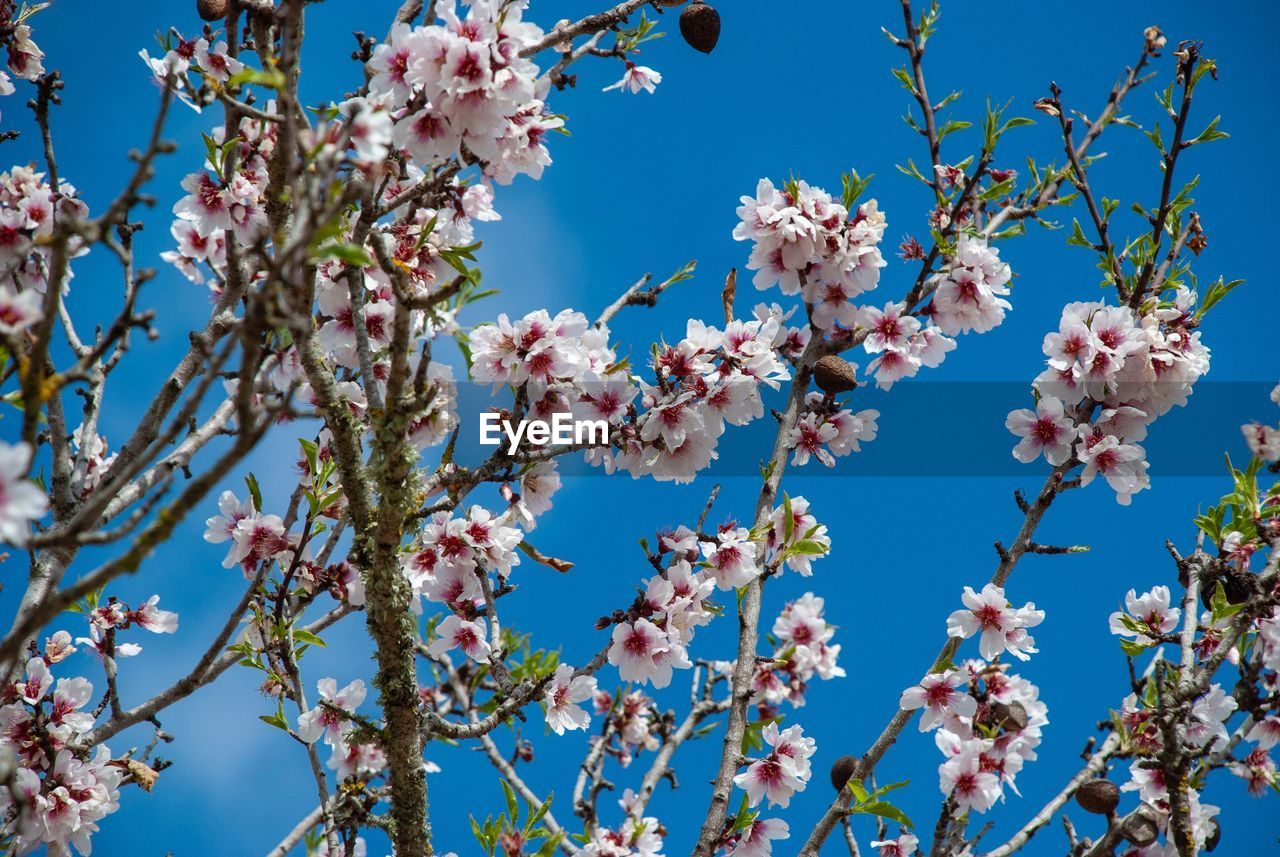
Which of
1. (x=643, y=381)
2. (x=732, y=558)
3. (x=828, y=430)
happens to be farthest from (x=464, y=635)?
(x=828, y=430)

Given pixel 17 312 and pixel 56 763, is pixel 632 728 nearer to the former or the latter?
pixel 56 763

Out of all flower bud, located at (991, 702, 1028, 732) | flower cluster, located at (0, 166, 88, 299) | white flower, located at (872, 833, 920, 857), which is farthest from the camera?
white flower, located at (872, 833, 920, 857)

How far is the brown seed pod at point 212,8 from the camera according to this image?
10.5 ft

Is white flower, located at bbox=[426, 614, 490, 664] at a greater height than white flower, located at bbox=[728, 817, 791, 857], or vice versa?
white flower, located at bbox=[426, 614, 490, 664]

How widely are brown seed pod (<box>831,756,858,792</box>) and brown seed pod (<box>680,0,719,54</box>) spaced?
245 cm

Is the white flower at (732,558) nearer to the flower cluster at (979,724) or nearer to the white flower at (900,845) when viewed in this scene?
the flower cluster at (979,724)

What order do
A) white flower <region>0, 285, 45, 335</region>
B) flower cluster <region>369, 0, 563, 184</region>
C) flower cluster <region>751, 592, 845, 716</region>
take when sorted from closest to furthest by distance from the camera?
white flower <region>0, 285, 45, 335</region> → flower cluster <region>369, 0, 563, 184</region> → flower cluster <region>751, 592, 845, 716</region>

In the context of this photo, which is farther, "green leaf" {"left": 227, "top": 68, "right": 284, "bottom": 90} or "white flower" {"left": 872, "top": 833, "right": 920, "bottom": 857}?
"white flower" {"left": 872, "top": 833, "right": 920, "bottom": 857}

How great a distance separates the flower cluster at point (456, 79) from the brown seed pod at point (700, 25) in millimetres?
979

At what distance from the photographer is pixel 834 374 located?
3.31 meters

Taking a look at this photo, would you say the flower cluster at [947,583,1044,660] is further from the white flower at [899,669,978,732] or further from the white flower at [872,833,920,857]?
the white flower at [872,833,920,857]

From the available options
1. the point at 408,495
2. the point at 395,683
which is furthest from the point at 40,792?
the point at 408,495

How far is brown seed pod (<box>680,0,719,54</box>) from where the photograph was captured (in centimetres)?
338

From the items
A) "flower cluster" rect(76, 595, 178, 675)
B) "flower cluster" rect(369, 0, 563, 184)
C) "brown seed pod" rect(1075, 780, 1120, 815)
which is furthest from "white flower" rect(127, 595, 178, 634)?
"brown seed pod" rect(1075, 780, 1120, 815)
